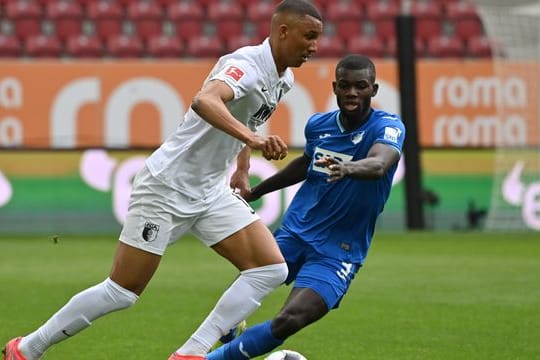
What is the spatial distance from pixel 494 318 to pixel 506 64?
30.4 ft

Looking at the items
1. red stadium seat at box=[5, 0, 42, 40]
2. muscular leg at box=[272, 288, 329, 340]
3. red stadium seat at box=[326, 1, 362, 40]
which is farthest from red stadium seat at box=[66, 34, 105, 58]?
muscular leg at box=[272, 288, 329, 340]

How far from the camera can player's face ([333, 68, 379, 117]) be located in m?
6.24

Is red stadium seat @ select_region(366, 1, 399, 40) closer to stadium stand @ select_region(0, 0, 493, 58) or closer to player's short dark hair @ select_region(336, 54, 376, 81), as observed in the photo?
stadium stand @ select_region(0, 0, 493, 58)

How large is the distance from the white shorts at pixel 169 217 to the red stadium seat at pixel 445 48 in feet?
52.1

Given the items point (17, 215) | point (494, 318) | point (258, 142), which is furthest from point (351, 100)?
point (17, 215)

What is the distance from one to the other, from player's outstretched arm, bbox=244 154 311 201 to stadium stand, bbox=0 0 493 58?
47.4 ft

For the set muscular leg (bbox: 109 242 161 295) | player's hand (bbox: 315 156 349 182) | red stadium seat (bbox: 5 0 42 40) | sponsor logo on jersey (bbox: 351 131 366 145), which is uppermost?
player's hand (bbox: 315 156 349 182)

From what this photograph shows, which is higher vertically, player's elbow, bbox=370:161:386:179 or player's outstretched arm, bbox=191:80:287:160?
player's outstretched arm, bbox=191:80:287:160

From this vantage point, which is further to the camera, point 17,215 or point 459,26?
point 459,26

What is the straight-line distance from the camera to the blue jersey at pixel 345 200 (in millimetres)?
6465

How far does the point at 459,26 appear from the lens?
886 inches

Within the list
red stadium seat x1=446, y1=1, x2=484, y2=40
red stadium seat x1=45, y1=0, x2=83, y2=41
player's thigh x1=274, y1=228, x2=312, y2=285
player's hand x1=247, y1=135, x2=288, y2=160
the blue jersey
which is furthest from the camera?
red stadium seat x1=446, y1=1, x2=484, y2=40

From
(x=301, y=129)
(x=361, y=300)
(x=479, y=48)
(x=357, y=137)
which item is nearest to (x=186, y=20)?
(x=301, y=129)

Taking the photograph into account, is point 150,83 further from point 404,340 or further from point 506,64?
point 404,340
